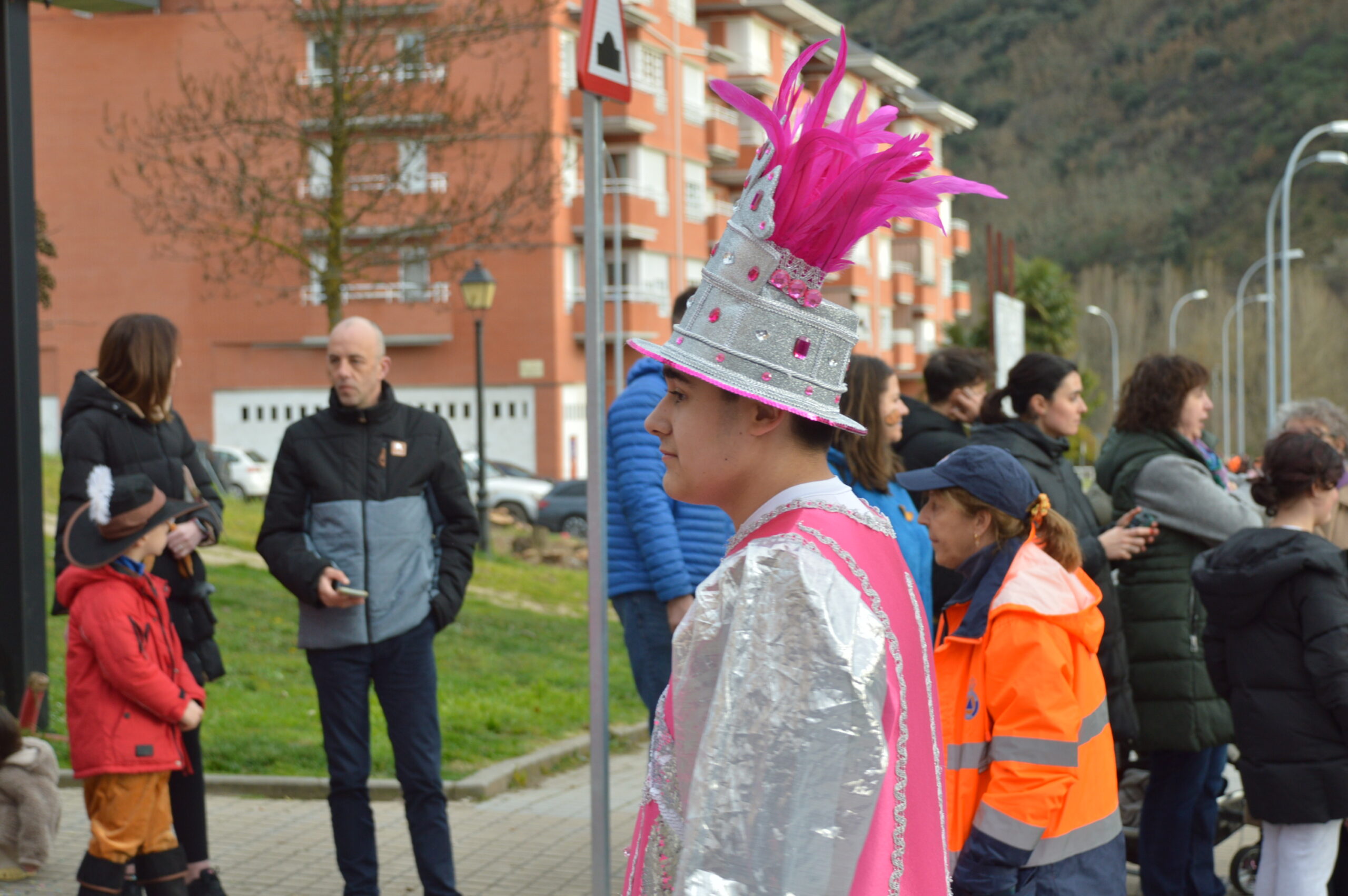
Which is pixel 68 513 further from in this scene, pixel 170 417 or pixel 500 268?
pixel 500 268

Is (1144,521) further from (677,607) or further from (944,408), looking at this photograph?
(677,607)

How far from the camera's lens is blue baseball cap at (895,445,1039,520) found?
12.9 ft

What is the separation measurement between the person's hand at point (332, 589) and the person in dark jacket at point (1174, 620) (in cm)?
314

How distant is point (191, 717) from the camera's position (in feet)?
16.6

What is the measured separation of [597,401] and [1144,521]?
2782 mm

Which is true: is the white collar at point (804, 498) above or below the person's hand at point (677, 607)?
above

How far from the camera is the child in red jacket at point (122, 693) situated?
491cm

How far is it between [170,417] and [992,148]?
110698 millimetres

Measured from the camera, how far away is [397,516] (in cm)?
549

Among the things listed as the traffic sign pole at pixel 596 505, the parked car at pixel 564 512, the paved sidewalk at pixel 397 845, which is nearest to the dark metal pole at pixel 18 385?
the paved sidewalk at pixel 397 845

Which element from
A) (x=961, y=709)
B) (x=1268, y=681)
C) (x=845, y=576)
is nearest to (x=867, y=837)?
(x=845, y=576)

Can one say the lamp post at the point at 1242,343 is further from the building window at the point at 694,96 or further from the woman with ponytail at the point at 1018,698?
the woman with ponytail at the point at 1018,698

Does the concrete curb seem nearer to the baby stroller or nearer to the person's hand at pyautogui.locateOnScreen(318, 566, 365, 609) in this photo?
the person's hand at pyautogui.locateOnScreen(318, 566, 365, 609)

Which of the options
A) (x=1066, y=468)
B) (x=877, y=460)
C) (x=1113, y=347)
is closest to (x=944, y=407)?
(x=1066, y=468)
